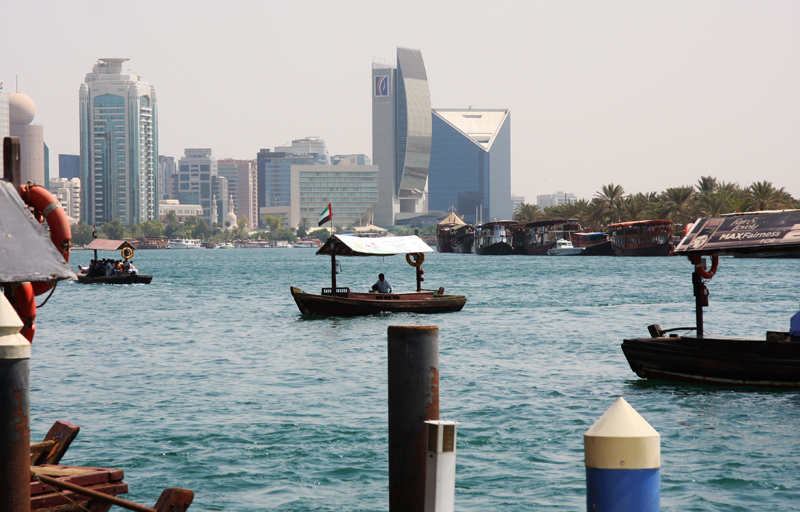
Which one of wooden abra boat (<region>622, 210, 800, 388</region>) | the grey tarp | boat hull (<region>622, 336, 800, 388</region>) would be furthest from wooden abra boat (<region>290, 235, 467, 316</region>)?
the grey tarp

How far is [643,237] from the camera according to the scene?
10425cm

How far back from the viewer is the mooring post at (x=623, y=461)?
4.10 meters

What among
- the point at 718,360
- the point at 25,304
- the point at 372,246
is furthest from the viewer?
the point at 372,246

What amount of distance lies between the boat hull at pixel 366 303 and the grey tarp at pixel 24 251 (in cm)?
2524

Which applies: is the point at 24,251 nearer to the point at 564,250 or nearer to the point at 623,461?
the point at 623,461

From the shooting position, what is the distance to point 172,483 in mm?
11031

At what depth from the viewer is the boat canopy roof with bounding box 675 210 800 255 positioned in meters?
15.0

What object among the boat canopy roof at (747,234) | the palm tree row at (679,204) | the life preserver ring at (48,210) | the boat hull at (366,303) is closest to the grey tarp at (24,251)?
the life preserver ring at (48,210)

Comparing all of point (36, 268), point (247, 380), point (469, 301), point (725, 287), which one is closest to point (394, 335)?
point (36, 268)

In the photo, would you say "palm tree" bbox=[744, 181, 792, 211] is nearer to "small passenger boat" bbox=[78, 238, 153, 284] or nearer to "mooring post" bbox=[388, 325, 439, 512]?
"small passenger boat" bbox=[78, 238, 153, 284]

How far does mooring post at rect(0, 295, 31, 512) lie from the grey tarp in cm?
143

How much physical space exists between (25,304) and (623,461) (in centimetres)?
729

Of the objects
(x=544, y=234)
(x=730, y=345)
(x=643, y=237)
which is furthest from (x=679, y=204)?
(x=730, y=345)

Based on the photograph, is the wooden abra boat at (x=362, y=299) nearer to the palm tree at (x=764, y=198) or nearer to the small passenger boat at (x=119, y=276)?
the small passenger boat at (x=119, y=276)
